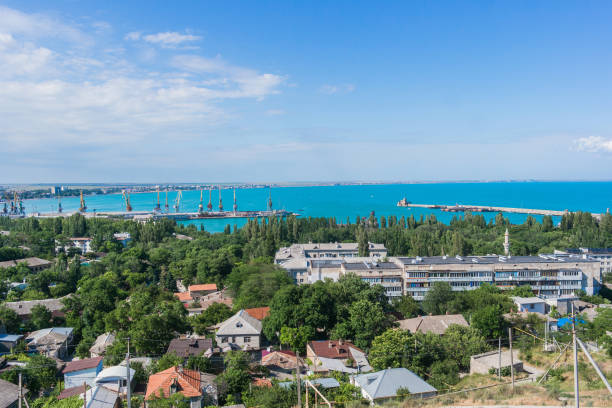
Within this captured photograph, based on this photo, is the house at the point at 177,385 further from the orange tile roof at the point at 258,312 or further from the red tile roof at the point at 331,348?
the orange tile roof at the point at 258,312

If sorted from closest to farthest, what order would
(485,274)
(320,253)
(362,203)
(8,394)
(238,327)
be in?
(8,394), (238,327), (485,274), (320,253), (362,203)

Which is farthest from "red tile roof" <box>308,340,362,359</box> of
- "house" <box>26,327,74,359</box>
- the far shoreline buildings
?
"house" <box>26,327,74,359</box>

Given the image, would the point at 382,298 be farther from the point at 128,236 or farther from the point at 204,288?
the point at 128,236

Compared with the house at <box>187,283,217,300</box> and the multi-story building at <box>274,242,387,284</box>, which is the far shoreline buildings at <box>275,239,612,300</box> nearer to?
the multi-story building at <box>274,242,387,284</box>

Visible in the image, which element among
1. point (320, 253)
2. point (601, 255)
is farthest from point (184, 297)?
point (601, 255)

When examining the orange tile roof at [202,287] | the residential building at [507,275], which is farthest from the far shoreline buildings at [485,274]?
the orange tile roof at [202,287]

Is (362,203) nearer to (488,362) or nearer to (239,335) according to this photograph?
(239,335)
